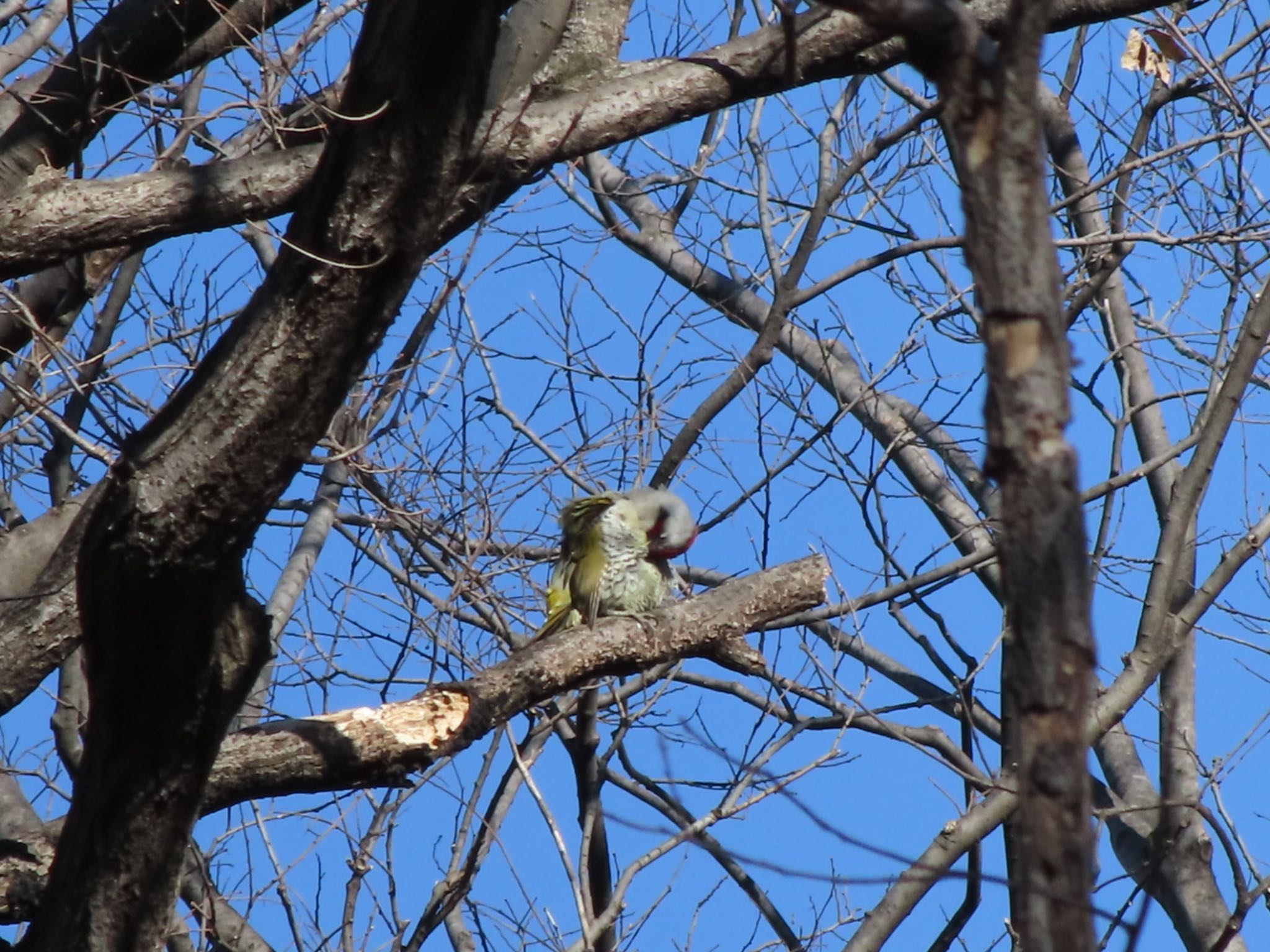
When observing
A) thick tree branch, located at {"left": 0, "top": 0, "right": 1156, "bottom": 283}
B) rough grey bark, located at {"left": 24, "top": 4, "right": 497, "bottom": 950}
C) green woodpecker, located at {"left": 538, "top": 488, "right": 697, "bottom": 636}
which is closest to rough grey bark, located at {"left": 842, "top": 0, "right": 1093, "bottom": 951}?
rough grey bark, located at {"left": 24, "top": 4, "right": 497, "bottom": 950}

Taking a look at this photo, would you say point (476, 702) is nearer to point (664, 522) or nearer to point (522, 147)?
point (522, 147)

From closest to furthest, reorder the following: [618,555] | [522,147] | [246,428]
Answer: [246,428] → [522,147] → [618,555]

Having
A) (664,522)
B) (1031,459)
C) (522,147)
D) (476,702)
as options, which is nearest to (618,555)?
(664,522)

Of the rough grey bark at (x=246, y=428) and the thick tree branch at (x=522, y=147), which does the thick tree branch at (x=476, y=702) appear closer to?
the rough grey bark at (x=246, y=428)

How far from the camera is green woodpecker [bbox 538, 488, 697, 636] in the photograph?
18.9 feet

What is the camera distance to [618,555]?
229 inches

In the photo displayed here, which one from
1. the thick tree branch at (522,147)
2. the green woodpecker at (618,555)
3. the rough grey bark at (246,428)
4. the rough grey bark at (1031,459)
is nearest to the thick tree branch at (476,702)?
the rough grey bark at (246,428)

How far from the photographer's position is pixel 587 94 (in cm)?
406

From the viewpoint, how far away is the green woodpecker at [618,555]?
5770 millimetres

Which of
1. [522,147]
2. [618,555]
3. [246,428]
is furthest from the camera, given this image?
[618,555]

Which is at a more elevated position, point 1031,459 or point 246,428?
point 246,428

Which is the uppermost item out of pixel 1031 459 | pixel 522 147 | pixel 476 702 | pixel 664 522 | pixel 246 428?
pixel 664 522

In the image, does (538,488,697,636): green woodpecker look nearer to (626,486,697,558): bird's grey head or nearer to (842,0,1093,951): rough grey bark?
(626,486,697,558): bird's grey head

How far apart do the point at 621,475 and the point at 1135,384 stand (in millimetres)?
4060
